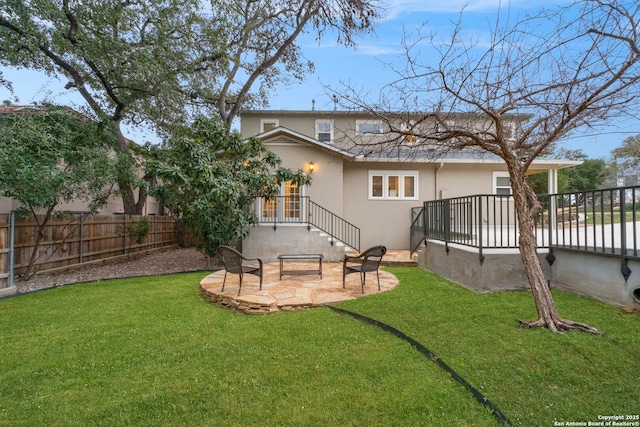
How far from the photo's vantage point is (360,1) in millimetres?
10984

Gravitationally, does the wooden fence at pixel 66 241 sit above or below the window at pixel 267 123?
below

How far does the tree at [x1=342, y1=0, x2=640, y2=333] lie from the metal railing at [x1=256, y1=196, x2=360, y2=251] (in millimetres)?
5870

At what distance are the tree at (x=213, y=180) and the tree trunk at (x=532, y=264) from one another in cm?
611

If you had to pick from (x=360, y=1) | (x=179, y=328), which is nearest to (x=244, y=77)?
(x=360, y=1)

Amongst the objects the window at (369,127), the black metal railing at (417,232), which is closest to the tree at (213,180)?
the window at (369,127)

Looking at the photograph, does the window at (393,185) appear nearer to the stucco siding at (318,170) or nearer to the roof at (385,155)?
the roof at (385,155)

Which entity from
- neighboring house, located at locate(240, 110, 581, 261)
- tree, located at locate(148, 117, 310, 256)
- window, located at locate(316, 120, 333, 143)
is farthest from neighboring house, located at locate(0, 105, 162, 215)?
window, located at locate(316, 120, 333, 143)

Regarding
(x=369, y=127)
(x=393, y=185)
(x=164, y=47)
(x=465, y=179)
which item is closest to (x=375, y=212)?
(x=393, y=185)

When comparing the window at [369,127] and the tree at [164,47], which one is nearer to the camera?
the window at [369,127]

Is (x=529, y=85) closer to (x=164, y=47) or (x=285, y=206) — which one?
(x=285, y=206)

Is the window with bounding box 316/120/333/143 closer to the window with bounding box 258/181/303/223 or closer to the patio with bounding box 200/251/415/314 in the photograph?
the window with bounding box 258/181/303/223

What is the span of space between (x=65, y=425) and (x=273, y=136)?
9.60m

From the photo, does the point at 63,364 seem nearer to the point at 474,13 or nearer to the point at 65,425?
the point at 65,425

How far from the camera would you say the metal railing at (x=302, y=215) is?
400 inches
